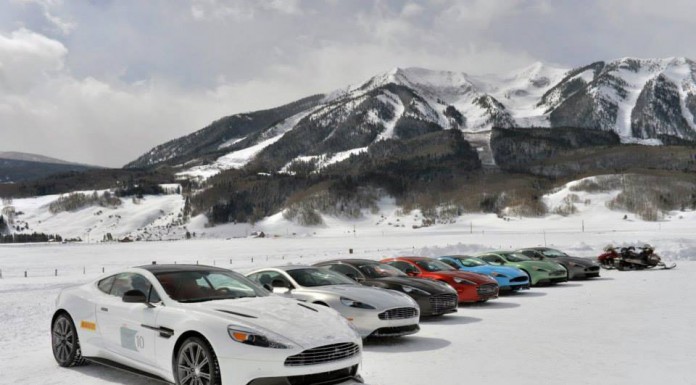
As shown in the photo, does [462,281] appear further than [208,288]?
Yes

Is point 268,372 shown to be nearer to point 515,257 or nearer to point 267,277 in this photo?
point 267,277

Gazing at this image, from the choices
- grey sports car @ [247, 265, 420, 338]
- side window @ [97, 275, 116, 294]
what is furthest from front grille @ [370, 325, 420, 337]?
side window @ [97, 275, 116, 294]

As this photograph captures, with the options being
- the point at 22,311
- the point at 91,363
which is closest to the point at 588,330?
the point at 91,363

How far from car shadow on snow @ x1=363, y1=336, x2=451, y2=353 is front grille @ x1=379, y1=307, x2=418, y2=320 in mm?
478

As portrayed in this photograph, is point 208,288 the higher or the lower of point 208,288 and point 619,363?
the higher

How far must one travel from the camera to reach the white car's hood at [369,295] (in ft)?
30.6

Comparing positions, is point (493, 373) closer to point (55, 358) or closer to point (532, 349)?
point (532, 349)

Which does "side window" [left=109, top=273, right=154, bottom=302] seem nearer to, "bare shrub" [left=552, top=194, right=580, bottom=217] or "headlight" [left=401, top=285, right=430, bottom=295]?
"headlight" [left=401, top=285, right=430, bottom=295]

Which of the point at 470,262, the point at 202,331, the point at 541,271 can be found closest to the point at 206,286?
the point at 202,331

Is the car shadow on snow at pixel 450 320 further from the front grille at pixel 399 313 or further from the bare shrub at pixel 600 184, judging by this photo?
the bare shrub at pixel 600 184

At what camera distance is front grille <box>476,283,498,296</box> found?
1385 centimetres

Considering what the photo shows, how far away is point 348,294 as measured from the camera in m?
9.53

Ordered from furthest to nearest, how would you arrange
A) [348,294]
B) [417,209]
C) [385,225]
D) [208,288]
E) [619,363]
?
[417,209], [385,225], [348,294], [619,363], [208,288]

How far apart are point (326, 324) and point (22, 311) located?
36.1 ft
